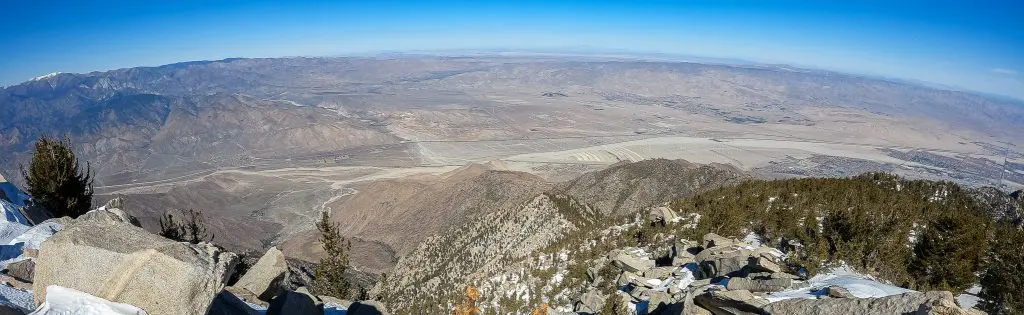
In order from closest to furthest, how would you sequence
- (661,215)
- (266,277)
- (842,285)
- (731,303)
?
(731,303) → (842,285) → (266,277) → (661,215)

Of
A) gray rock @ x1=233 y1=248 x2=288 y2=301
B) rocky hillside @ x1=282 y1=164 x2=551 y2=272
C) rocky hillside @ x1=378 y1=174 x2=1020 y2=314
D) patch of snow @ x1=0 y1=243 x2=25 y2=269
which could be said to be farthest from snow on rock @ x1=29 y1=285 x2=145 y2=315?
rocky hillside @ x1=282 y1=164 x2=551 y2=272

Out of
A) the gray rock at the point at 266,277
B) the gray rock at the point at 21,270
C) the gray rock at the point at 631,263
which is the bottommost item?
the gray rock at the point at 631,263

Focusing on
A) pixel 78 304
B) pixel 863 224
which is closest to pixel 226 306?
pixel 78 304

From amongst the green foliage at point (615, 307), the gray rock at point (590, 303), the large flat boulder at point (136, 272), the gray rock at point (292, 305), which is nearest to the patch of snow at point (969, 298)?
the green foliage at point (615, 307)

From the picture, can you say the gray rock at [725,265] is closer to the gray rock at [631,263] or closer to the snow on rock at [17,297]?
the gray rock at [631,263]

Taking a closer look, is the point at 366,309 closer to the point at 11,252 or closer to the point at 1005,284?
the point at 11,252

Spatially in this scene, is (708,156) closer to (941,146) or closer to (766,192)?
(941,146)

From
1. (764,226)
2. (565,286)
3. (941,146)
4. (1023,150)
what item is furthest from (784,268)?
(1023,150)
